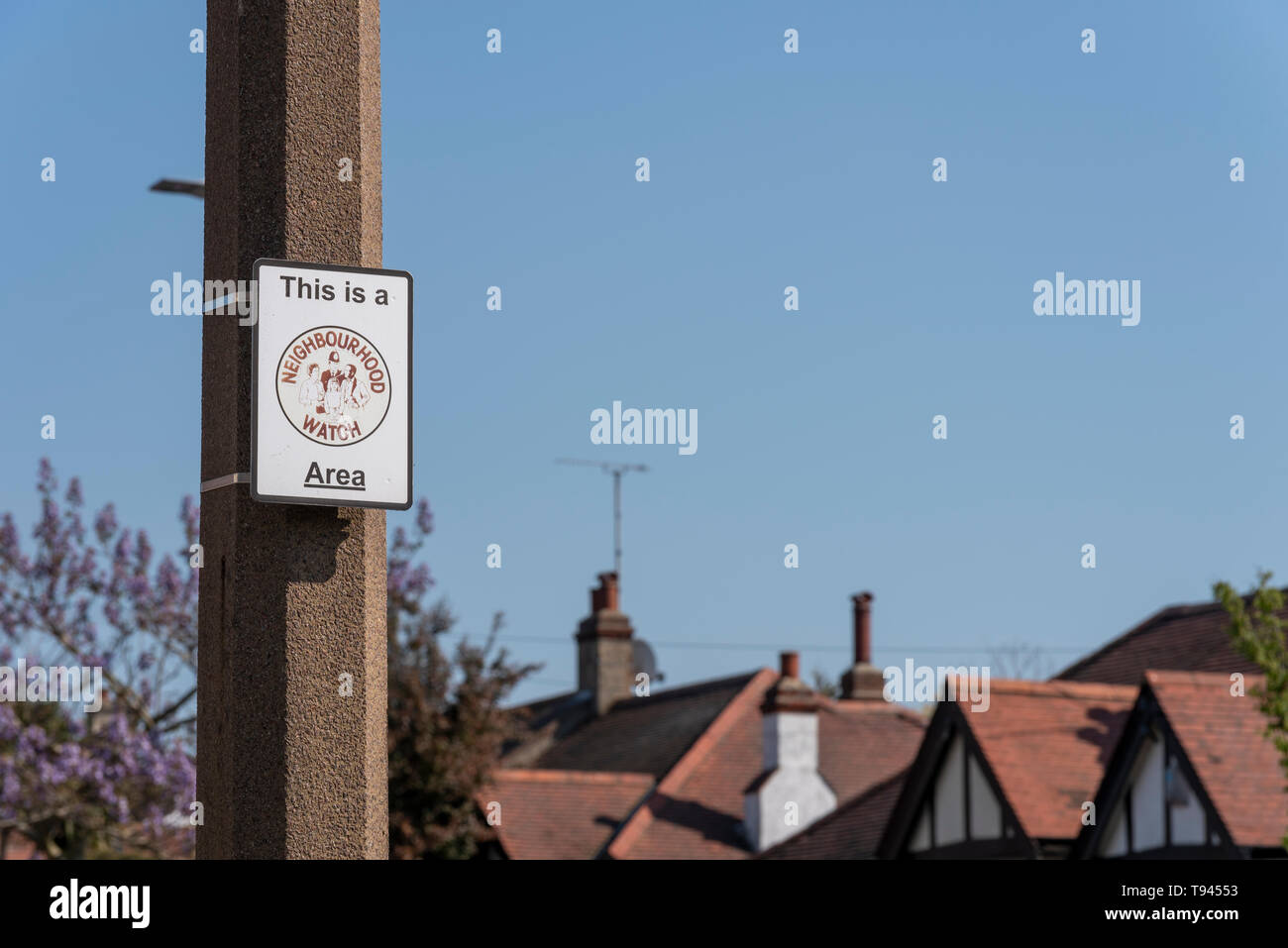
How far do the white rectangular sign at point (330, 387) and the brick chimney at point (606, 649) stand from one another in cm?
3759

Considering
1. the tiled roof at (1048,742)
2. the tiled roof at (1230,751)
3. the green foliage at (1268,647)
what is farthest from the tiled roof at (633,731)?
the green foliage at (1268,647)

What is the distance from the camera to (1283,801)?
19.4m

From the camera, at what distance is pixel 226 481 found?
5320 mm

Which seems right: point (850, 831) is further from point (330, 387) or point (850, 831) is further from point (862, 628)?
point (330, 387)

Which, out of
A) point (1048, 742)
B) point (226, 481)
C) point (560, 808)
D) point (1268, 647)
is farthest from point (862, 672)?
point (226, 481)

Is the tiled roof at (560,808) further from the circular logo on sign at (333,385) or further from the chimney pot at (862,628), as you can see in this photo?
the circular logo on sign at (333,385)

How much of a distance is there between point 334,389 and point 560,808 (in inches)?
1127

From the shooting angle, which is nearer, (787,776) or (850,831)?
(850,831)

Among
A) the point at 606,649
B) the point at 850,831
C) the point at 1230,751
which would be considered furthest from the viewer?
the point at 606,649

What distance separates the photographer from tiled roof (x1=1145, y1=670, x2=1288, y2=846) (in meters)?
19.2

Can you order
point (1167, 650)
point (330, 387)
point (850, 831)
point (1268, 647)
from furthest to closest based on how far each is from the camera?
1. point (850, 831)
2. point (1167, 650)
3. point (1268, 647)
4. point (330, 387)

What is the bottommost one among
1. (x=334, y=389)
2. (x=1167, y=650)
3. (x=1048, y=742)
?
(x=1048, y=742)
